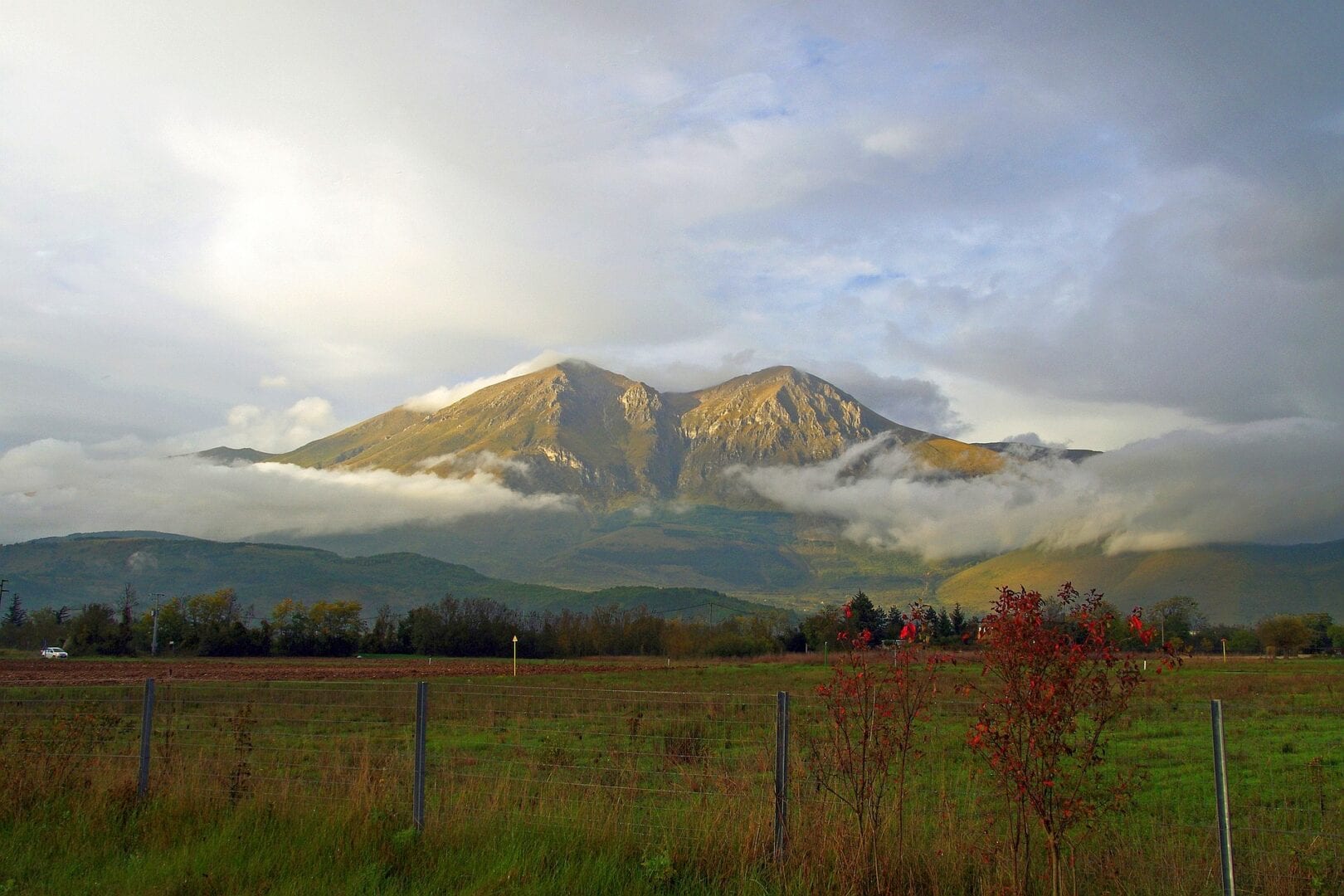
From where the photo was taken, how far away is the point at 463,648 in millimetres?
122188

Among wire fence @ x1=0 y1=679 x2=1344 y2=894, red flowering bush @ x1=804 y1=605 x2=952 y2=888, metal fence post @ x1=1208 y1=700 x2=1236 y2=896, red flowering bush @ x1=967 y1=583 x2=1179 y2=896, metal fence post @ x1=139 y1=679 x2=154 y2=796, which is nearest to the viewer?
metal fence post @ x1=1208 y1=700 x2=1236 y2=896

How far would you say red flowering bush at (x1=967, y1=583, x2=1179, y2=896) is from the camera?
6.84 meters

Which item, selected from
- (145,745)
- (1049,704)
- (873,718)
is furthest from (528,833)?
(145,745)

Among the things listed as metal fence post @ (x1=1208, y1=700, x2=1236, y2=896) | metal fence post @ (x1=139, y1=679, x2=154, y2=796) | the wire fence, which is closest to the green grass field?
the wire fence

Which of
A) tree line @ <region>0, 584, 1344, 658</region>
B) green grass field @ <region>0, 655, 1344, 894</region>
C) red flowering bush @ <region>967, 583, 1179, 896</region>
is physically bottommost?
tree line @ <region>0, 584, 1344, 658</region>

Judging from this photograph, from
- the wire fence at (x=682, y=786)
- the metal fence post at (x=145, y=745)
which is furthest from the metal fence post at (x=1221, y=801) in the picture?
the metal fence post at (x=145, y=745)

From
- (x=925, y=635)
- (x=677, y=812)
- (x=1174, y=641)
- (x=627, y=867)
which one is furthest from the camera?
(x=677, y=812)

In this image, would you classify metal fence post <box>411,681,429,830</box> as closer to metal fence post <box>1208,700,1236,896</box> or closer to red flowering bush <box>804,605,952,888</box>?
red flowering bush <box>804,605,952,888</box>

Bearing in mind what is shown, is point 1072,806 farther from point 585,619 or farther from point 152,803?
point 585,619

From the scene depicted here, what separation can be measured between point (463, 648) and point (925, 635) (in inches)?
4795

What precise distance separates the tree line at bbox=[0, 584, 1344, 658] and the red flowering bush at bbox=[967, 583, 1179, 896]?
92.0 meters

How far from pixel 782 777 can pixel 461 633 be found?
397 feet

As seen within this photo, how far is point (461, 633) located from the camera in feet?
404

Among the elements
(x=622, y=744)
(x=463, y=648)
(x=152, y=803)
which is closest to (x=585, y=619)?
(x=463, y=648)
